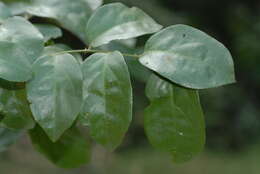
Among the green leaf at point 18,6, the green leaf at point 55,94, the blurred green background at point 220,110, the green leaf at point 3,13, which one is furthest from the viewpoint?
the blurred green background at point 220,110

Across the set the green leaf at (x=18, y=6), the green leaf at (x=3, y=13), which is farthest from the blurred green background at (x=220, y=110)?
the green leaf at (x=3, y=13)

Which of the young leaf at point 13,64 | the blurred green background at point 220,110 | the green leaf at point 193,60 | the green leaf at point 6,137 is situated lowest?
the blurred green background at point 220,110

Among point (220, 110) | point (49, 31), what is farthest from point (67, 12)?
point (220, 110)

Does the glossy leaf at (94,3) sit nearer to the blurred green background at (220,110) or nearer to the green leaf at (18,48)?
the green leaf at (18,48)

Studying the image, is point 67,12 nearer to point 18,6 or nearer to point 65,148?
point 18,6

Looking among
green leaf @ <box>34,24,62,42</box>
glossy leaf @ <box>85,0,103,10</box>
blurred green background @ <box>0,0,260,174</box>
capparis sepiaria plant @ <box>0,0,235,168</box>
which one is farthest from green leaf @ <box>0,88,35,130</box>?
blurred green background @ <box>0,0,260,174</box>

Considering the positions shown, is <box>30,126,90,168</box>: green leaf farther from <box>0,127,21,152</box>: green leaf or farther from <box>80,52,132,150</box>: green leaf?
<box>80,52,132,150</box>: green leaf
